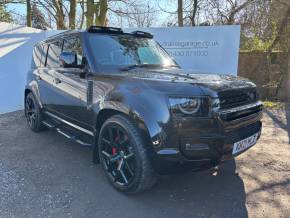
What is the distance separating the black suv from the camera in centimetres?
274

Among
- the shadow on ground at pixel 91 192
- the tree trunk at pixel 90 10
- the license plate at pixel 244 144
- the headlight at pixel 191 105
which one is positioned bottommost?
the shadow on ground at pixel 91 192

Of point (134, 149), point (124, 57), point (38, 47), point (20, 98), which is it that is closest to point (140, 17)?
point (20, 98)

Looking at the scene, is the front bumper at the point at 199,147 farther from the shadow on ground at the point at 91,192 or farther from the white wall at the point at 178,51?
the white wall at the point at 178,51

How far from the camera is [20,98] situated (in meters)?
8.32

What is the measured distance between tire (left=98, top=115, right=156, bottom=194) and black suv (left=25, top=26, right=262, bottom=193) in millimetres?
10

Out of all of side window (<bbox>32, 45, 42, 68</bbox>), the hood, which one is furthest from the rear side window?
the hood

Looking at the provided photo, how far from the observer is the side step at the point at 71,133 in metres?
3.89

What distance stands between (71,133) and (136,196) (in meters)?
1.56

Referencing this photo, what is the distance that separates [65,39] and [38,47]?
54.4 inches

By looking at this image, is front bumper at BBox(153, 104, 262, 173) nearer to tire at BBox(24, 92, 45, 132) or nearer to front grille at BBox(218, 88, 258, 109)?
front grille at BBox(218, 88, 258, 109)

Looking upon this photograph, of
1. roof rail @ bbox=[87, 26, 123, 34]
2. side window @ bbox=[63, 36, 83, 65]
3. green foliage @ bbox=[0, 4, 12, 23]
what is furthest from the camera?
green foliage @ bbox=[0, 4, 12, 23]

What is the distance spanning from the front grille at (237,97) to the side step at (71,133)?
1817mm

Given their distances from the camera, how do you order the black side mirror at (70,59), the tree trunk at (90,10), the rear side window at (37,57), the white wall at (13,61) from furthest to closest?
the tree trunk at (90,10) → the white wall at (13,61) → the rear side window at (37,57) → the black side mirror at (70,59)

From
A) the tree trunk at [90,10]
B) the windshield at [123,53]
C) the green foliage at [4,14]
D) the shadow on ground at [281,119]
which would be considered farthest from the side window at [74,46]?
the green foliage at [4,14]
